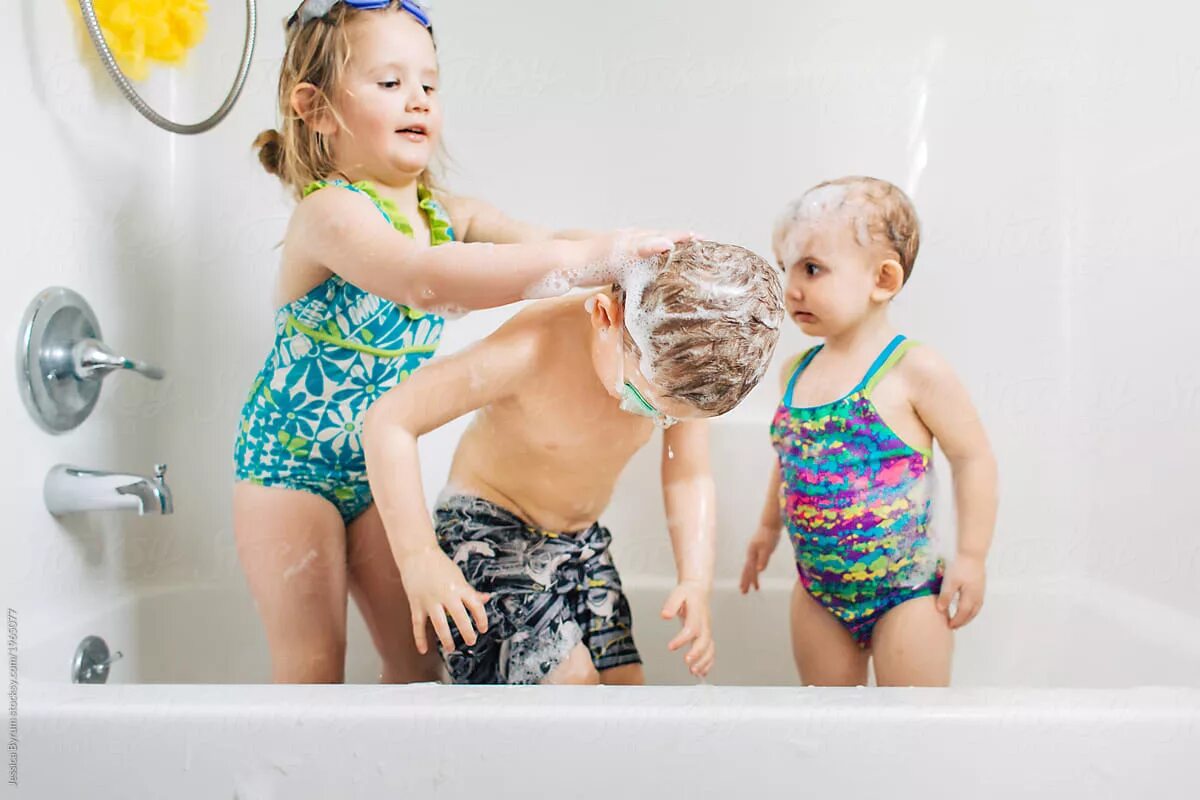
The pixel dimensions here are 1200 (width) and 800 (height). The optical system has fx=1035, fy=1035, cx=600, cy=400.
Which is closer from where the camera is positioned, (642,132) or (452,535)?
(452,535)

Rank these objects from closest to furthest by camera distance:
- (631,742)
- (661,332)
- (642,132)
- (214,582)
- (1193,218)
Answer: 1. (631,742)
2. (661,332)
3. (1193,218)
4. (214,582)
5. (642,132)

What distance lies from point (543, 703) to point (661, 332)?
0.95 feet

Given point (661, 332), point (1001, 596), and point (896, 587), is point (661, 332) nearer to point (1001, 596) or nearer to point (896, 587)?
point (896, 587)

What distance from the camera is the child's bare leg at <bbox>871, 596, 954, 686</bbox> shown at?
3.36 ft

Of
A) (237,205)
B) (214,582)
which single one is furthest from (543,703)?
(237,205)

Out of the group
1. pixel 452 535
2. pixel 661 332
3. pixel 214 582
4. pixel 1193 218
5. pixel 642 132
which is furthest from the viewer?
pixel 642 132

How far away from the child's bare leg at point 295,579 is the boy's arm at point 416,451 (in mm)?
187

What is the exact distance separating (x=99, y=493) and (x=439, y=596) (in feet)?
1.35

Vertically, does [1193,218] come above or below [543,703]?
above

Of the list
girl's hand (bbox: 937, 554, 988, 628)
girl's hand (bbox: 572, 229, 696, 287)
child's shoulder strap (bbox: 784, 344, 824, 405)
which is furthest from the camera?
child's shoulder strap (bbox: 784, 344, 824, 405)

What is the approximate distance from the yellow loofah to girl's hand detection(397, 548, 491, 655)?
637 mm

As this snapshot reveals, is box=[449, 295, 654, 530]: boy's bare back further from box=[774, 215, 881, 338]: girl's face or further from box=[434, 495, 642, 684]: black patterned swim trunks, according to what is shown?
box=[774, 215, 881, 338]: girl's face

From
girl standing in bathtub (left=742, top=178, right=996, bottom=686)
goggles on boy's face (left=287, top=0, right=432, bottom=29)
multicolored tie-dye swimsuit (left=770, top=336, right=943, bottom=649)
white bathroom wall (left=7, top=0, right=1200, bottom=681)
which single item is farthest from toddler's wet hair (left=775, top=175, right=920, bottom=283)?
goggles on boy's face (left=287, top=0, right=432, bottom=29)

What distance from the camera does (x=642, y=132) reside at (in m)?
1.40
